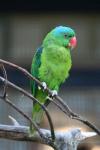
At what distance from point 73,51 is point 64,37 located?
1.88 m

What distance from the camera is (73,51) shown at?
4.44 meters

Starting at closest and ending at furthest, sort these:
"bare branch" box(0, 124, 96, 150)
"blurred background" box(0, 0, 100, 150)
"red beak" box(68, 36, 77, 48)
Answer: "bare branch" box(0, 124, 96, 150), "red beak" box(68, 36, 77, 48), "blurred background" box(0, 0, 100, 150)

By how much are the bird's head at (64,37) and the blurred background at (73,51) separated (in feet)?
5.60

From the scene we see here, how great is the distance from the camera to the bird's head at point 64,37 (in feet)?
8.26

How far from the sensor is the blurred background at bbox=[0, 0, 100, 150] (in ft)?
14.3

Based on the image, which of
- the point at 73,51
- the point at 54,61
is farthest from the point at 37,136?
the point at 73,51

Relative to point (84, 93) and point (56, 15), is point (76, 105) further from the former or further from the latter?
point (56, 15)

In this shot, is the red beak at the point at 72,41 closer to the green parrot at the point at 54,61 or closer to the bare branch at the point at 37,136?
the green parrot at the point at 54,61

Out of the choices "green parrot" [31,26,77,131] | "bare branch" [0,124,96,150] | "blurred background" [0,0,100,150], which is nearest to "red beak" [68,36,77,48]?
"green parrot" [31,26,77,131]

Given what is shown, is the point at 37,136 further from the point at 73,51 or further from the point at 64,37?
the point at 73,51

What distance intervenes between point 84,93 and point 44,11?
60 centimetres

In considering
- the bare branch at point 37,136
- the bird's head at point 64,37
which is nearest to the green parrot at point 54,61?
the bird's head at point 64,37

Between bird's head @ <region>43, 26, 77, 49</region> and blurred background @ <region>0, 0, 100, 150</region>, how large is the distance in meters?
1.71

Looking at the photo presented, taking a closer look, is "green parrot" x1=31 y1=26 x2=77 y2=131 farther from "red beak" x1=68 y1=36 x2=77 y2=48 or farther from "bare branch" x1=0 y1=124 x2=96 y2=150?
"bare branch" x1=0 y1=124 x2=96 y2=150
